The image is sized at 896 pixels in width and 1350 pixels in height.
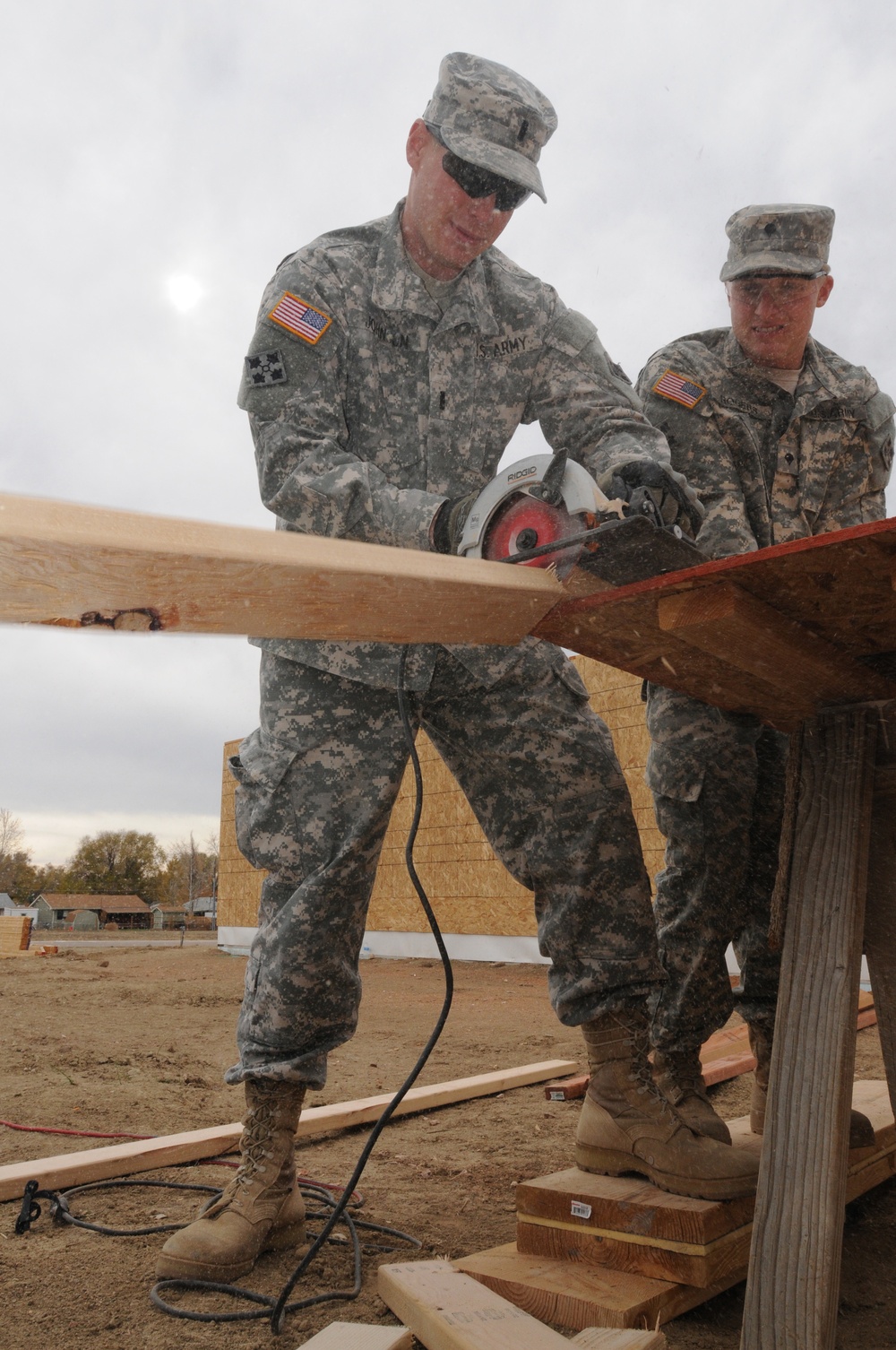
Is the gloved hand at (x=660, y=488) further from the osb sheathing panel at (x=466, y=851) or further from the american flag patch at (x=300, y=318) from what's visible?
the osb sheathing panel at (x=466, y=851)

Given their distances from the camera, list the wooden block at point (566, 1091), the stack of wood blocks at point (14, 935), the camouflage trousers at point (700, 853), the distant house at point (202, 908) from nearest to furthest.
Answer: the camouflage trousers at point (700, 853), the wooden block at point (566, 1091), the stack of wood blocks at point (14, 935), the distant house at point (202, 908)

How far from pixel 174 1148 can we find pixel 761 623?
2.45 metres

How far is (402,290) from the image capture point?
233 centimetres

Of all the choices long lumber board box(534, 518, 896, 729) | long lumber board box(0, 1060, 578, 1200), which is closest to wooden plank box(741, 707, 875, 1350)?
long lumber board box(534, 518, 896, 729)

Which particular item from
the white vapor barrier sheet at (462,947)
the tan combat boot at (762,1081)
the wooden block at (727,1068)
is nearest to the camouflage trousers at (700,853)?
A: the tan combat boot at (762,1081)

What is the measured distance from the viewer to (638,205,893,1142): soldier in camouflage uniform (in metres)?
2.38

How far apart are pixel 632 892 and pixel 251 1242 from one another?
3.60 ft

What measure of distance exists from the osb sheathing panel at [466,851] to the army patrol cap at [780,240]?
6911 millimetres

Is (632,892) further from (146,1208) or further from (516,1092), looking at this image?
(516,1092)

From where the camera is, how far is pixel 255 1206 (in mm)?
2076

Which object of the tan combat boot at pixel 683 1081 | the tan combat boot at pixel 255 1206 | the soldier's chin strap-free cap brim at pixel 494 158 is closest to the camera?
the tan combat boot at pixel 255 1206

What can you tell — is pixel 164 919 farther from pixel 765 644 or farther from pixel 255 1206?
pixel 765 644

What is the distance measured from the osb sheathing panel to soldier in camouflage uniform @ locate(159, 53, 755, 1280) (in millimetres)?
7088

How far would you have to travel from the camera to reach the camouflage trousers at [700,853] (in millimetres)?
2355
